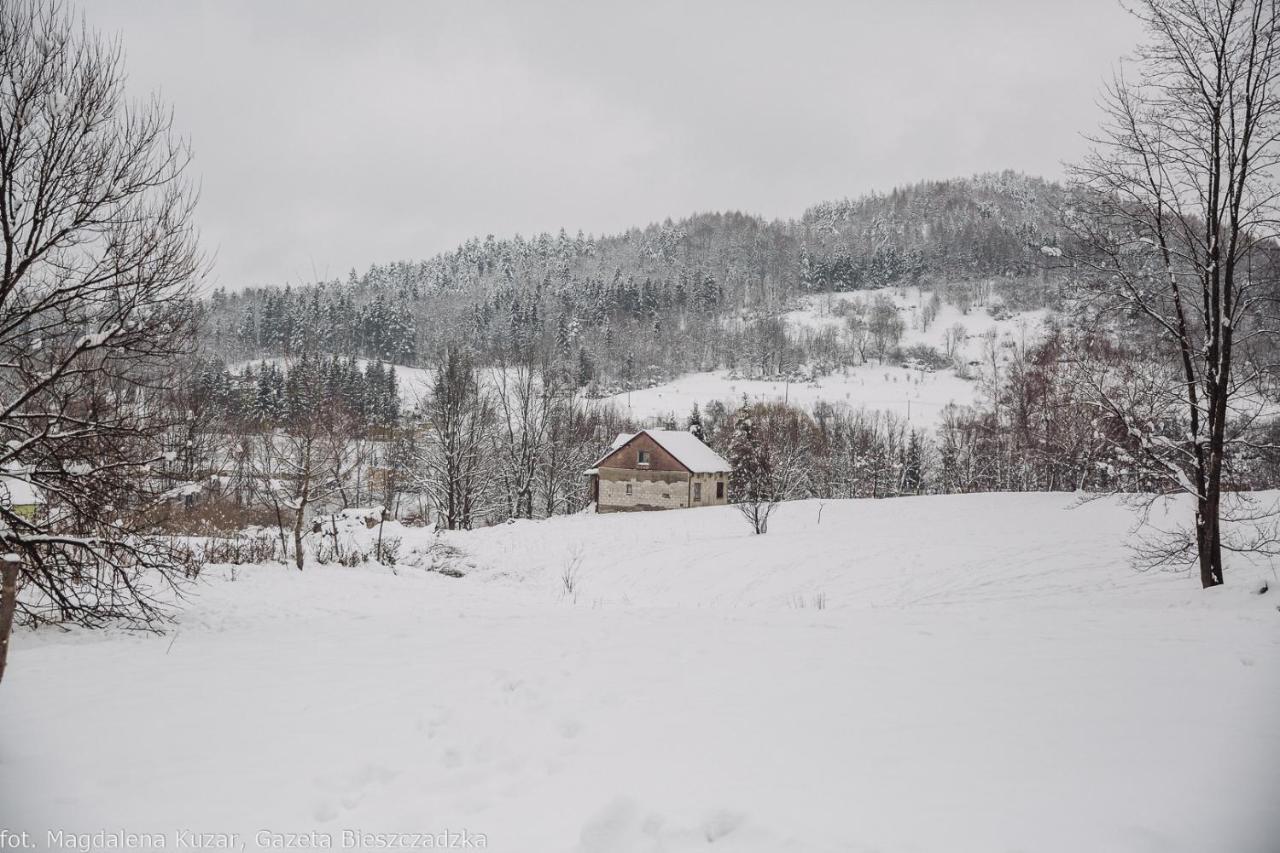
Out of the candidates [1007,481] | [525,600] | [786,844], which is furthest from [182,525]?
[1007,481]

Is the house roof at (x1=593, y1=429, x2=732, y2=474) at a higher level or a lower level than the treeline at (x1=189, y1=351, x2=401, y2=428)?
lower

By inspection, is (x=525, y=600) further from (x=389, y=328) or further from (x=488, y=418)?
(x=389, y=328)

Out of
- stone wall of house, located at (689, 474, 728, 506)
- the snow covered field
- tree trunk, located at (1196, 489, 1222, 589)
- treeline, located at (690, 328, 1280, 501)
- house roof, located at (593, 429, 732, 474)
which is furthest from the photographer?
stone wall of house, located at (689, 474, 728, 506)

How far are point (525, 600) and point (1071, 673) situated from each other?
9418mm

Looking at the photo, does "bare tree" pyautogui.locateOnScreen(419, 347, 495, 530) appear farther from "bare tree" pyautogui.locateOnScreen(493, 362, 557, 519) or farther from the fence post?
the fence post

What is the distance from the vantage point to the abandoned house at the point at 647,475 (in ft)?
137

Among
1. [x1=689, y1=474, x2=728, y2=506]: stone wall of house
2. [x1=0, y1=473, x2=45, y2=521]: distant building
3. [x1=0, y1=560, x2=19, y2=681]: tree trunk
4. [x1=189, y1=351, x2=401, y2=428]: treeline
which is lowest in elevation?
[x1=689, y1=474, x2=728, y2=506]: stone wall of house

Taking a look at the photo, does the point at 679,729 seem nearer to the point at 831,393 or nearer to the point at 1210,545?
the point at 1210,545

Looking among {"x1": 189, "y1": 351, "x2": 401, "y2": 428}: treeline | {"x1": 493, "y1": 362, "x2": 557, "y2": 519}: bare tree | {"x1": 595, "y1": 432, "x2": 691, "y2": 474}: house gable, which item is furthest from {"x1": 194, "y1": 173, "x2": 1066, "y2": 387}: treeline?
{"x1": 493, "y1": 362, "x2": 557, "y2": 519}: bare tree

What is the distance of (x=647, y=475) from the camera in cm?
4181

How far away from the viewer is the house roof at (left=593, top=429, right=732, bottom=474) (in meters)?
41.9

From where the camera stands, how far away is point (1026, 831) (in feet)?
9.50

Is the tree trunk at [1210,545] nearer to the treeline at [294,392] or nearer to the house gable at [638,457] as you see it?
the treeline at [294,392]

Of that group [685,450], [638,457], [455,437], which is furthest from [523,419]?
[685,450]
